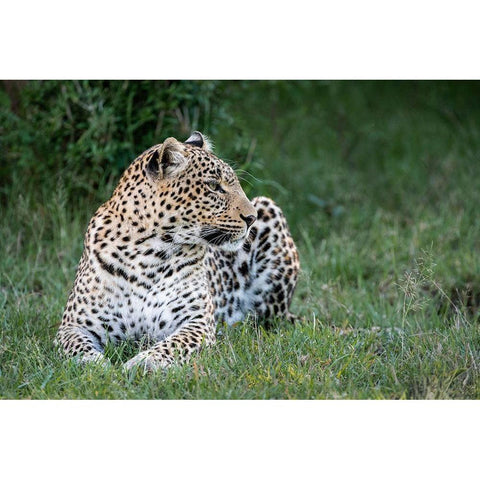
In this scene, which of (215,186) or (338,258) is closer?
(215,186)

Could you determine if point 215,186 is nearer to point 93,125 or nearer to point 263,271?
point 263,271

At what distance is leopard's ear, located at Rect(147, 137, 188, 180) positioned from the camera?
18.6 ft

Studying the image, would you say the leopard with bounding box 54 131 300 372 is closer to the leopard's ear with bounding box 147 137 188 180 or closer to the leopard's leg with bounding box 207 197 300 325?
the leopard's ear with bounding box 147 137 188 180

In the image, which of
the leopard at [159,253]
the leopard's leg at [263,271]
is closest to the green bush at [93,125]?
the leopard's leg at [263,271]

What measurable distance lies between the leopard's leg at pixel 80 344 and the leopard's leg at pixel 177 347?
26 cm

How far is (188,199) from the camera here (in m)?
5.74

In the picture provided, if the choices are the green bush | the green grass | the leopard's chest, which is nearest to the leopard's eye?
the leopard's chest

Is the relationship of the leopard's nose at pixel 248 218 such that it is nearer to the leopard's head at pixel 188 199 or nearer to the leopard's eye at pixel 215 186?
the leopard's head at pixel 188 199

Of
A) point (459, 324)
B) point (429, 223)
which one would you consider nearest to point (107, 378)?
point (459, 324)

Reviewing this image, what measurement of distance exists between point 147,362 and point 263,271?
205 cm

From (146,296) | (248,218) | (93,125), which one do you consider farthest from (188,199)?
(93,125)

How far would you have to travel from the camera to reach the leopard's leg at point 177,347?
538 cm

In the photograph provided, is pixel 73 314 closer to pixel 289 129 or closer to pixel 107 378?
pixel 107 378

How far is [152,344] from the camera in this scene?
5.96 meters
